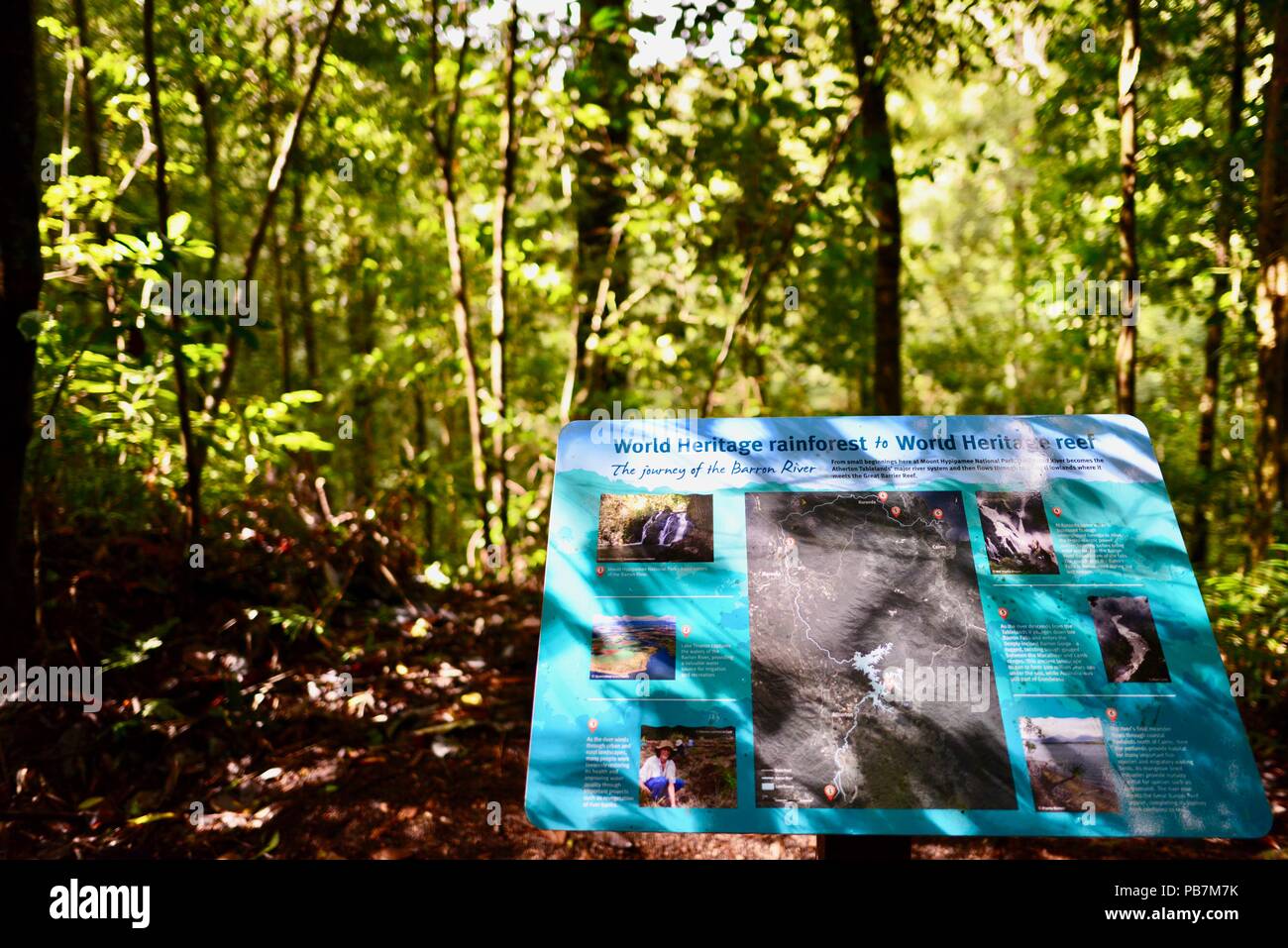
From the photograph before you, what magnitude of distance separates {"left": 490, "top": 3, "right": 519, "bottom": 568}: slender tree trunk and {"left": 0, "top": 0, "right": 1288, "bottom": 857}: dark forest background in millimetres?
37

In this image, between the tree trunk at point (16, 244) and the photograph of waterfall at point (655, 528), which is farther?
the tree trunk at point (16, 244)

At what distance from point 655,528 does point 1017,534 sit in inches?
42.0

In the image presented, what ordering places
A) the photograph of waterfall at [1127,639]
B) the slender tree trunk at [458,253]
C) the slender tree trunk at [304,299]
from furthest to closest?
the slender tree trunk at [304,299], the slender tree trunk at [458,253], the photograph of waterfall at [1127,639]

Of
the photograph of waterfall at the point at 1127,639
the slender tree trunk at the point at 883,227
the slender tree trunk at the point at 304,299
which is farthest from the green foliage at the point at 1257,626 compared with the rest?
the slender tree trunk at the point at 304,299

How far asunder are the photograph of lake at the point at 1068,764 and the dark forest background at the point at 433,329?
1437mm

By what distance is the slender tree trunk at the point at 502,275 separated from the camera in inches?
190

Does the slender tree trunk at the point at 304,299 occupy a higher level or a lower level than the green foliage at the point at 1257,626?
higher

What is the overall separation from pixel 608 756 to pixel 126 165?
4.86m

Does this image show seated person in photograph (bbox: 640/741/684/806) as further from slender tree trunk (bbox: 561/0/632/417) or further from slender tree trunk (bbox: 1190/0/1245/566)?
slender tree trunk (bbox: 1190/0/1245/566)

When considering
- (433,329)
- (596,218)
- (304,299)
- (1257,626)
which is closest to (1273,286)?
(1257,626)

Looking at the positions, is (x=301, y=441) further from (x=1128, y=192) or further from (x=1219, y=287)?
(x=1219, y=287)

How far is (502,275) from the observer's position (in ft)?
16.6

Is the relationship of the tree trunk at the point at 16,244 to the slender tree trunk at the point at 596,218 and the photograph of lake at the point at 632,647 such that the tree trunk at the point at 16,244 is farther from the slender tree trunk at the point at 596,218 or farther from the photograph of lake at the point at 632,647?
the slender tree trunk at the point at 596,218
